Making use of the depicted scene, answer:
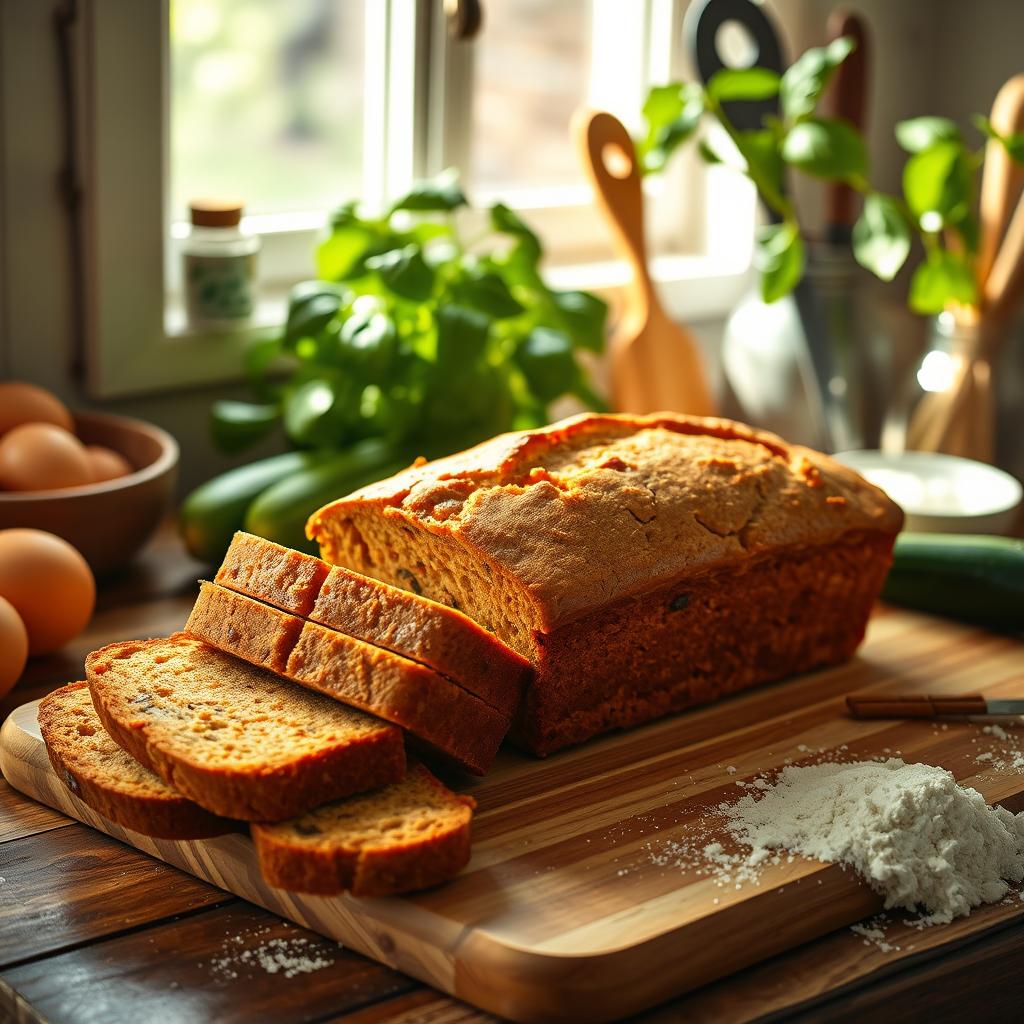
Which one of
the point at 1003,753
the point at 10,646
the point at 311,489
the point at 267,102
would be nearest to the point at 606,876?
the point at 1003,753

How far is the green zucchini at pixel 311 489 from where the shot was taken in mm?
2090

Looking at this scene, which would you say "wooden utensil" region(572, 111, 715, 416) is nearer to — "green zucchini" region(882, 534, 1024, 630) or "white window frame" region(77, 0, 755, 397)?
"white window frame" region(77, 0, 755, 397)

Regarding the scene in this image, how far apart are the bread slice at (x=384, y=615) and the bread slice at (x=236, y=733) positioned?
0.29 feet

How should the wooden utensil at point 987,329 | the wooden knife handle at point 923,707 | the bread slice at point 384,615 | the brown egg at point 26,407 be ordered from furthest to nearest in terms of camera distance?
the wooden utensil at point 987,329, the brown egg at point 26,407, the wooden knife handle at point 923,707, the bread slice at point 384,615

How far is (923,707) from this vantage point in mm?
1780

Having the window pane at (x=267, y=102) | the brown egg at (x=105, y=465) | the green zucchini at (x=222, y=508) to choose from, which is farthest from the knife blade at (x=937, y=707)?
the window pane at (x=267, y=102)

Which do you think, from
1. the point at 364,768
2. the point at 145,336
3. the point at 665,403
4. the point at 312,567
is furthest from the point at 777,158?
the point at 364,768

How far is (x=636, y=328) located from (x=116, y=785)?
1498 mm

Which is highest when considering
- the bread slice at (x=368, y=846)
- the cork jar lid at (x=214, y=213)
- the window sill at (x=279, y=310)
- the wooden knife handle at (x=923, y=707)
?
the cork jar lid at (x=214, y=213)

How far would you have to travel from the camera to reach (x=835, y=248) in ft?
8.84

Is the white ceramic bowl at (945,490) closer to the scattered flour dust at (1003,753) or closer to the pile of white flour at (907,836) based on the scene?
the scattered flour dust at (1003,753)

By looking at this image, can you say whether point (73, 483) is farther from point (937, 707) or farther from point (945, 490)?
point (945, 490)

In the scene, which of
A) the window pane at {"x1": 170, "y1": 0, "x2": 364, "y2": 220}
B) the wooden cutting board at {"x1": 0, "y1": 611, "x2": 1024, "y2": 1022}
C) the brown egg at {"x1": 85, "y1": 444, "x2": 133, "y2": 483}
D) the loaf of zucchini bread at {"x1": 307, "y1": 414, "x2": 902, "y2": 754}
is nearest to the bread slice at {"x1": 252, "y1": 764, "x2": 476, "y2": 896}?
the wooden cutting board at {"x1": 0, "y1": 611, "x2": 1024, "y2": 1022}

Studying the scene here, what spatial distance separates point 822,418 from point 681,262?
0.64 meters
